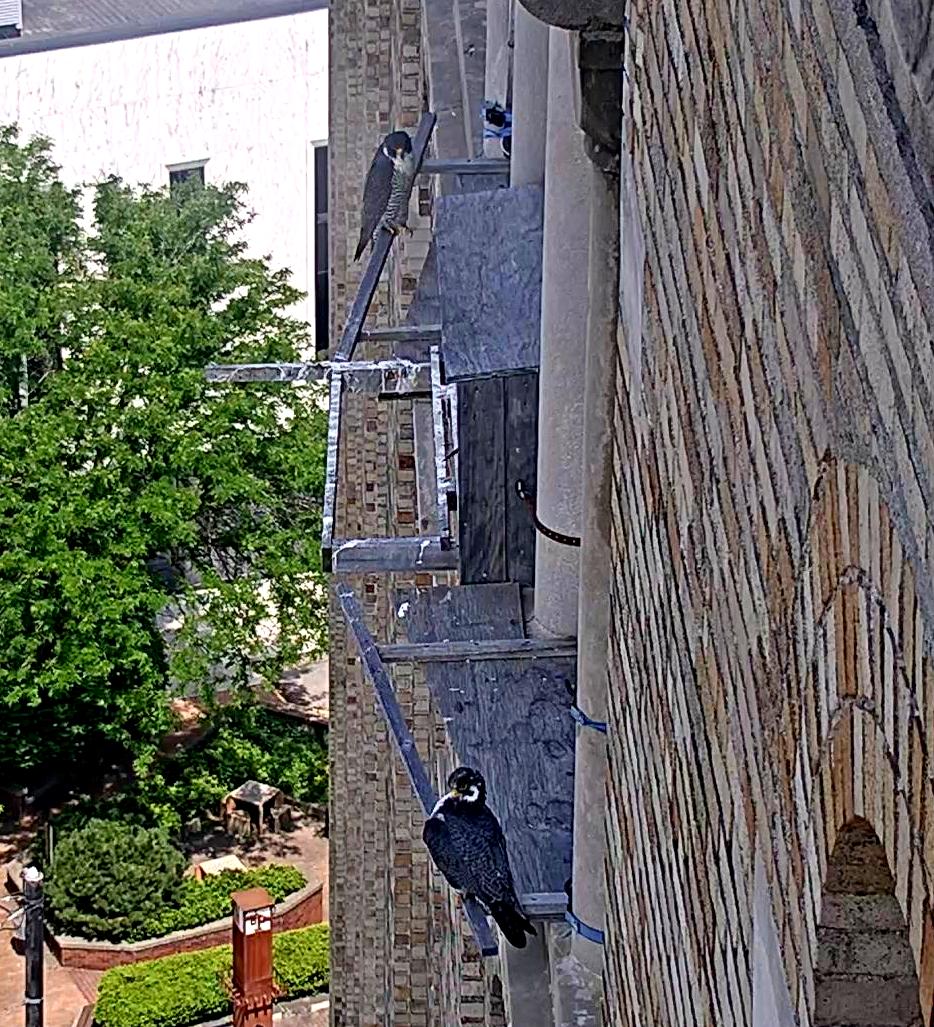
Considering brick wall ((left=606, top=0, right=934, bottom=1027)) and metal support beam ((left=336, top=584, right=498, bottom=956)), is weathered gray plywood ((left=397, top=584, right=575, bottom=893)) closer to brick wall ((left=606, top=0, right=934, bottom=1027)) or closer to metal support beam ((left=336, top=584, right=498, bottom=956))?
metal support beam ((left=336, top=584, right=498, bottom=956))

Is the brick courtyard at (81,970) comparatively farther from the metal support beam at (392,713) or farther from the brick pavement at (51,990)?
the metal support beam at (392,713)

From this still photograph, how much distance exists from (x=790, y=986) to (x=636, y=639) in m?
1.02

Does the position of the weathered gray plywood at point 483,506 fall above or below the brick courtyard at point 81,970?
above

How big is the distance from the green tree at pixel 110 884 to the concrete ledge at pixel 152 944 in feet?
0.48

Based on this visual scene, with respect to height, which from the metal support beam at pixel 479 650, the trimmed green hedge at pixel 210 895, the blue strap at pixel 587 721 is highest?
the metal support beam at pixel 479 650

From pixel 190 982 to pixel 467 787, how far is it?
38.4 ft

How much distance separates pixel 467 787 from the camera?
420 cm

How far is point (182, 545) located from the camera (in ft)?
60.0

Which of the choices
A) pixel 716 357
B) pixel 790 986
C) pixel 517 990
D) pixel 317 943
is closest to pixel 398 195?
pixel 517 990

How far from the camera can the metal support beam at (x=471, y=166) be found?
630 cm

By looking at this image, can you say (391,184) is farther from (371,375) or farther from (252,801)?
(252,801)

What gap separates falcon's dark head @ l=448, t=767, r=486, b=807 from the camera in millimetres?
4188

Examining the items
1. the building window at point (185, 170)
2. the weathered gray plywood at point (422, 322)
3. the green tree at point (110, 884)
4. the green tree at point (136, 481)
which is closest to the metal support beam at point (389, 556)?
the weathered gray plywood at point (422, 322)


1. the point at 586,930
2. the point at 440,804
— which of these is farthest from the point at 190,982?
the point at 586,930
